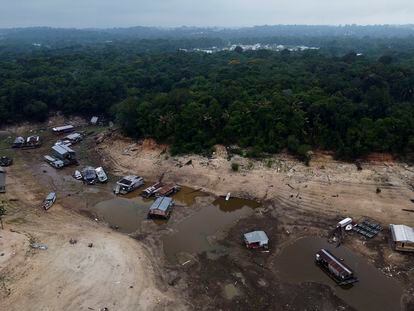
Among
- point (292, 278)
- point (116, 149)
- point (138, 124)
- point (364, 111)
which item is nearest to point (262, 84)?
point (364, 111)

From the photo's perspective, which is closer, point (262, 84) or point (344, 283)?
point (344, 283)

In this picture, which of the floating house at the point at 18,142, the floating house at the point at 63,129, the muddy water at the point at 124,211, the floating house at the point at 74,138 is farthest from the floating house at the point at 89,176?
the floating house at the point at 63,129

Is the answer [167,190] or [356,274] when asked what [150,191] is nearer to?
[167,190]

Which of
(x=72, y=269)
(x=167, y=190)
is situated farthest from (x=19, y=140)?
(x=72, y=269)

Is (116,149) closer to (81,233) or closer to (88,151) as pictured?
(88,151)

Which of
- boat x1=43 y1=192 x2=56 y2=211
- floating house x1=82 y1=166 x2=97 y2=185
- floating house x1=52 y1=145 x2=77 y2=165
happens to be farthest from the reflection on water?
floating house x1=52 y1=145 x2=77 y2=165

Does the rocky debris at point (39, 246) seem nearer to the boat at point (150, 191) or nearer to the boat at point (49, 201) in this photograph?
the boat at point (49, 201)
